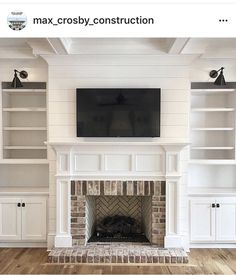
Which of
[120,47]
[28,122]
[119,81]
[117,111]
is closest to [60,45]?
[120,47]

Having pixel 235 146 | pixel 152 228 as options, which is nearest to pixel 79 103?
pixel 152 228

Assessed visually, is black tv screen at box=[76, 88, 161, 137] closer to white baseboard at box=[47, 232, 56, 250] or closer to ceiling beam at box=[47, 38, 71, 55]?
ceiling beam at box=[47, 38, 71, 55]

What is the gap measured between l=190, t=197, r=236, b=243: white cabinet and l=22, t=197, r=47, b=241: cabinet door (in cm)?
207

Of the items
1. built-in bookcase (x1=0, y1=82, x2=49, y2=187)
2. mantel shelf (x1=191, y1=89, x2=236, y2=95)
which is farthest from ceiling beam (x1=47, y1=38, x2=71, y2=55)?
mantel shelf (x1=191, y1=89, x2=236, y2=95)

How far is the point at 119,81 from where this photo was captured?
506 cm

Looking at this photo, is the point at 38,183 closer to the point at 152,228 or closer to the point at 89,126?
the point at 89,126

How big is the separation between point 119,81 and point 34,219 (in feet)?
7.38

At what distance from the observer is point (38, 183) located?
5.63 meters

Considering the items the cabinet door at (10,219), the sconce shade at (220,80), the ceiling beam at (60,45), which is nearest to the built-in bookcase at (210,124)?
the sconce shade at (220,80)

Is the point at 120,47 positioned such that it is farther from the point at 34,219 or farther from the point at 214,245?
Answer: the point at 214,245

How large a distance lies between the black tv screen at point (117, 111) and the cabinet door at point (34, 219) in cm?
115

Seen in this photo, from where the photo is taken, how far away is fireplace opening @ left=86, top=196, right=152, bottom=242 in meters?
5.21
